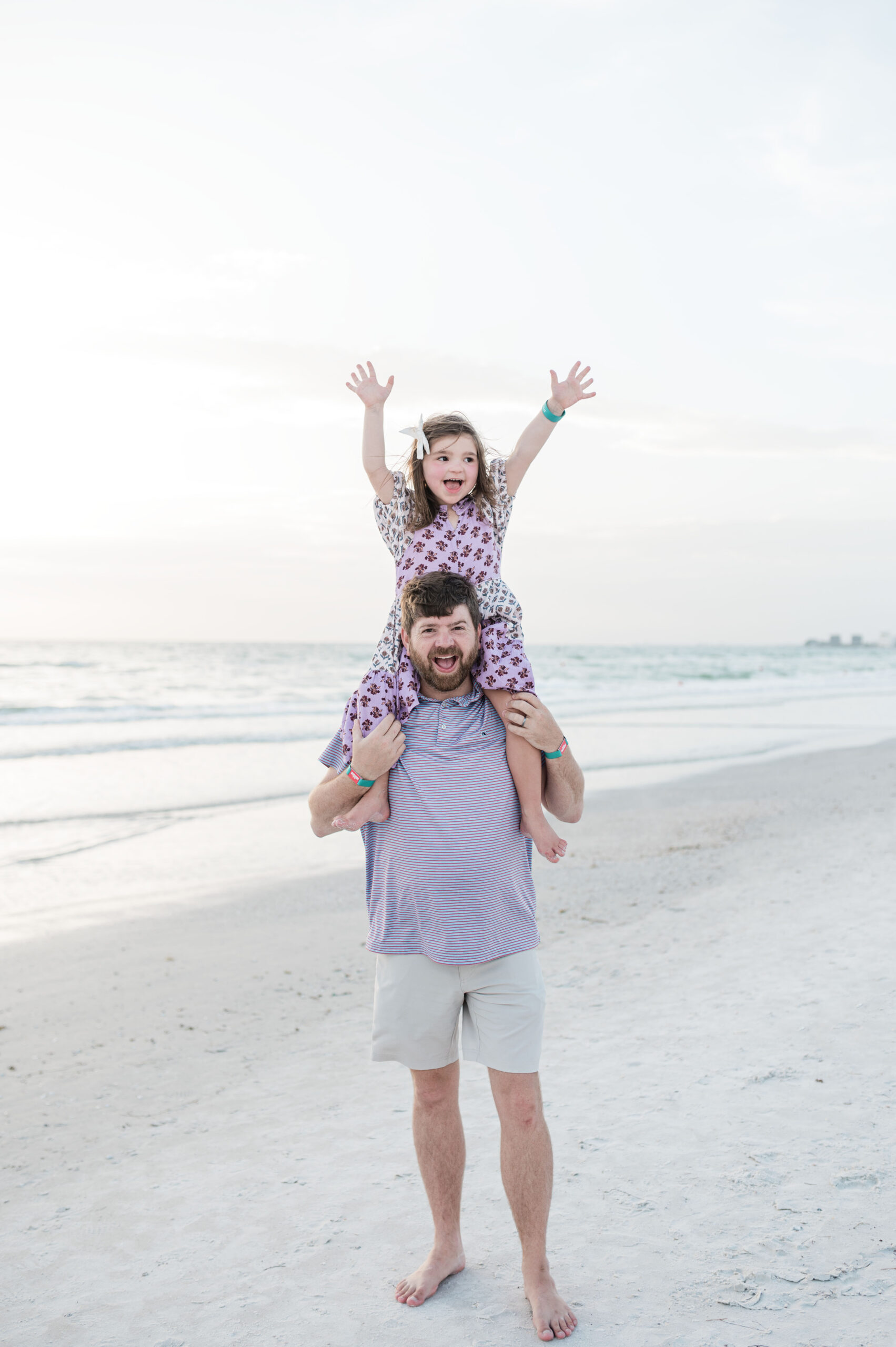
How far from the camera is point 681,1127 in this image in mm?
3592

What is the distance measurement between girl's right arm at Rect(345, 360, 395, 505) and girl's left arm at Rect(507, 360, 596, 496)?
45 centimetres

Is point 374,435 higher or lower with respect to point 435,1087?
higher

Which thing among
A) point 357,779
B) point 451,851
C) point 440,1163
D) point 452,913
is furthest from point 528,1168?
point 357,779

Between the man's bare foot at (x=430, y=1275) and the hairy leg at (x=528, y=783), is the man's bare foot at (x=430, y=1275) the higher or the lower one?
the lower one

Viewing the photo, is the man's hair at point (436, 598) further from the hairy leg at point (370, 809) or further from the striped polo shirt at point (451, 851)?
the hairy leg at point (370, 809)

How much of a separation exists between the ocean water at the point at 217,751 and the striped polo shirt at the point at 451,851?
169 inches

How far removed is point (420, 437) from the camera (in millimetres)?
3340

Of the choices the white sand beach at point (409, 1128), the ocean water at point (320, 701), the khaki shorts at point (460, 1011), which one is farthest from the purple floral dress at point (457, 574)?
the ocean water at point (320, 701)

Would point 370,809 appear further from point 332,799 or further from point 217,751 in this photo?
point 217,751

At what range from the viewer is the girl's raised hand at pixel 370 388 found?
3617 millimetres

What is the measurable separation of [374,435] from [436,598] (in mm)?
991

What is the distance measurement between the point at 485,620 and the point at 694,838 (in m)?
6.25

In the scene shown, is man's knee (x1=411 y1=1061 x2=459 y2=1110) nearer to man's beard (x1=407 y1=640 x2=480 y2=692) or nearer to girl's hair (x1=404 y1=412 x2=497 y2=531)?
man's beard (x1=407 y1=640 x2=480 y2=692)

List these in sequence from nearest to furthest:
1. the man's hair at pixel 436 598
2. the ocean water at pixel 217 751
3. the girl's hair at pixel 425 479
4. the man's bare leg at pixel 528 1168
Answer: the man's bare leg at pixel 528 1168
the man's hair at pixel 436 598
the girl's hair at pixel 425 479
the ocean water at pixel 217 751
